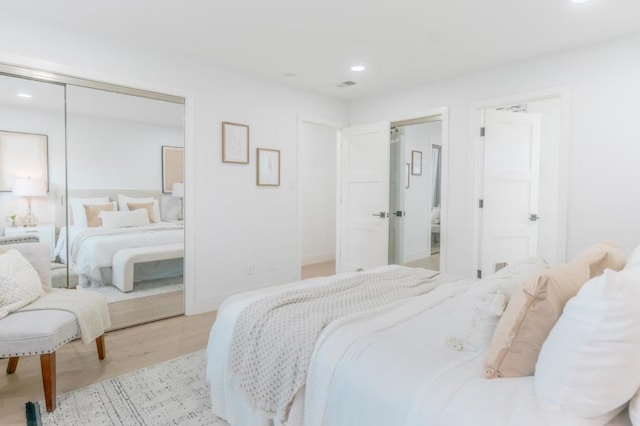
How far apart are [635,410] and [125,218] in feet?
11.7

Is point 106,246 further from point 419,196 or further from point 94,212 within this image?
point 419,196

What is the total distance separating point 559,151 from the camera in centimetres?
341

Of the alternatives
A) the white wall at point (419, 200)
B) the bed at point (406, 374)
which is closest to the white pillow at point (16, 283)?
the bed at point (406, 374)

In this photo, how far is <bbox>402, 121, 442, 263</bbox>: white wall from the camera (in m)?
6.19

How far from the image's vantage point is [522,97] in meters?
3.55

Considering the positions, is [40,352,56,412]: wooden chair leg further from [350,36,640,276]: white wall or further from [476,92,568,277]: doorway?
[350,36,640,276]: white wall

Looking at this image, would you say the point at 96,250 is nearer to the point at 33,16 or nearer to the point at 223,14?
the point at 33,16

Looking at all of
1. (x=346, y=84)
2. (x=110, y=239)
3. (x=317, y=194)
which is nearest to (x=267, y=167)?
(x=346, y=84)

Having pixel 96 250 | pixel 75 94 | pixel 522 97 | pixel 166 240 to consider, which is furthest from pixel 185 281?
pixel 522 97

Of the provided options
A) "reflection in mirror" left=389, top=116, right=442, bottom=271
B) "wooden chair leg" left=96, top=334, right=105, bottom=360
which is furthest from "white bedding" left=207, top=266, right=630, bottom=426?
"reflection in mirror" left=389, top=116, right=442, bottom=271

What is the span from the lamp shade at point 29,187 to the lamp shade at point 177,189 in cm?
99

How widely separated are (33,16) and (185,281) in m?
2.45

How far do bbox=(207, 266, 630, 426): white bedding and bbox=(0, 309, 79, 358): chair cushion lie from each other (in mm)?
938

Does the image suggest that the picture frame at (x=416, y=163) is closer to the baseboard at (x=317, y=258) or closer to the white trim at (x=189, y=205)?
the baseboard at (x=317, y=258)
